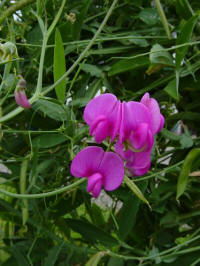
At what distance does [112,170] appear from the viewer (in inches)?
16.1

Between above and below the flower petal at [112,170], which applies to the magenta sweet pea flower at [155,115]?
above

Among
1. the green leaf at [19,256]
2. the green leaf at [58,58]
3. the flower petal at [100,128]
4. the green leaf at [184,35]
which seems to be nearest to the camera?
the flower petal at [100,128]

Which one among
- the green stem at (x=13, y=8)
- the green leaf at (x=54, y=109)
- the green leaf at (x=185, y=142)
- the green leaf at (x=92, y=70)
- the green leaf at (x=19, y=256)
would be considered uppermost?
the green stem at (x=13, y=8)

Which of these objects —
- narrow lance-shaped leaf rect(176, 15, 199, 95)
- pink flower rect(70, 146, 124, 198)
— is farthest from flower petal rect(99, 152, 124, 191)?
narrow lance-shaped leaf rect(176, 15, 199, 95)

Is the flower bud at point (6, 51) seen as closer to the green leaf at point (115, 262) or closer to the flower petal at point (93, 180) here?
the flower petal at point (93, 180)

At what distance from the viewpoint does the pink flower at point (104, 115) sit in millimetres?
396

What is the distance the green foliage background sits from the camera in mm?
646

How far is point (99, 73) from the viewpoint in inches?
26.9

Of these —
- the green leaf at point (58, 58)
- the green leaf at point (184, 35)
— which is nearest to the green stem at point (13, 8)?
the green leaf at point (58, 58)

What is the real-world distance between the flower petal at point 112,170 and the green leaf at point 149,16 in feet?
1.17

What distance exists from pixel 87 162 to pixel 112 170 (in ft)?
0.09

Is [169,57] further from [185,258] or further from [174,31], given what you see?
[185,258]

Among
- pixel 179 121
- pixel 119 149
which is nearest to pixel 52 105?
pixel 119 149

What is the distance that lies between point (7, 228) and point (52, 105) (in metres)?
0.49
